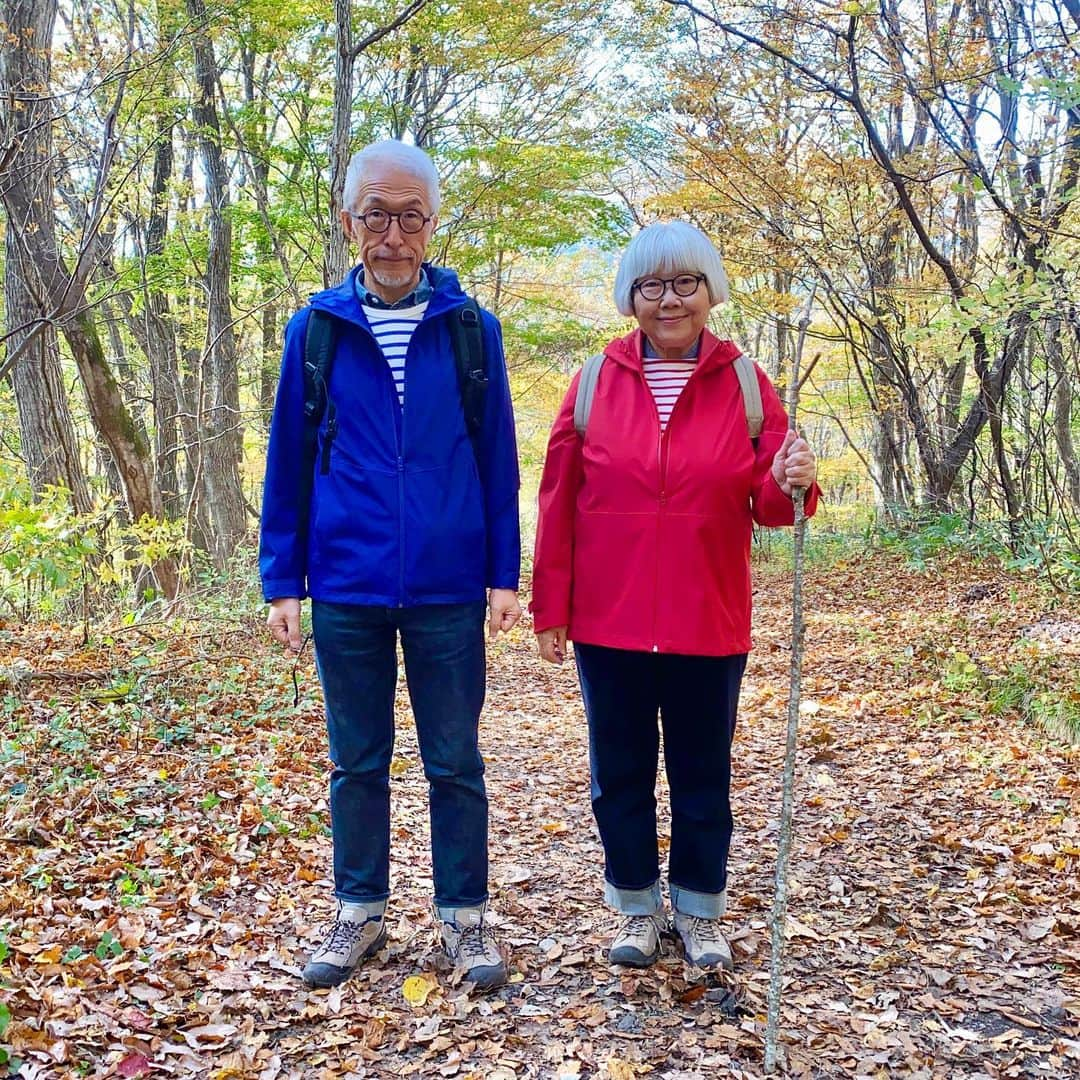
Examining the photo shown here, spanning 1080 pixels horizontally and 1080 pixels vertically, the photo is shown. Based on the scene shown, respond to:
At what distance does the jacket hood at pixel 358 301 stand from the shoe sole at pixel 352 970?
1.98m

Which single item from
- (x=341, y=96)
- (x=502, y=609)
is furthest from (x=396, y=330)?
(x=341, y=96)

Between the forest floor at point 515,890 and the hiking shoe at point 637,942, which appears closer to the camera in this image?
the forest floor at point 515,890

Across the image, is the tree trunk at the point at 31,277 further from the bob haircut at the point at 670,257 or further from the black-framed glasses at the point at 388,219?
the bob haircut at the point at 670,257

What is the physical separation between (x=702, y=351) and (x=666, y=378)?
0.45 feet

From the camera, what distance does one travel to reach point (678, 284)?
273 centimetres

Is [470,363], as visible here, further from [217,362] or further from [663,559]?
[217,362]

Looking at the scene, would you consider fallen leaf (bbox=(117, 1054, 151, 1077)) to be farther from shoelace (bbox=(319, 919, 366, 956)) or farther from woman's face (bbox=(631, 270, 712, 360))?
woman's face (bbox=(631, 270, 712, 360))

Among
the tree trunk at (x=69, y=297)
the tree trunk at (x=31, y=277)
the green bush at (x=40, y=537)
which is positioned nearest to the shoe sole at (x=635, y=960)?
the green bush at (x=40, y=537)

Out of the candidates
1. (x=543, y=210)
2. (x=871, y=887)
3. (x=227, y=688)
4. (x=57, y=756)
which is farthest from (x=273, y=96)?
(x=871, y=887)

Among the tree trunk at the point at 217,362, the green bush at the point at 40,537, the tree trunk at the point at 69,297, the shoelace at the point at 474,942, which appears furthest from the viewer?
the tree trunk at the point at 217,362

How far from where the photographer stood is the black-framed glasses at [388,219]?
2705mm

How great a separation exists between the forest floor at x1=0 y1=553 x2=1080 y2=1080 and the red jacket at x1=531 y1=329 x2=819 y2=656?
1133mm

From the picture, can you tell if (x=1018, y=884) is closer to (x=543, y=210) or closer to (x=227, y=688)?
(x=227, y=688)

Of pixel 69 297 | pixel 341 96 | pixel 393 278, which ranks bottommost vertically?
pixel 393 278
